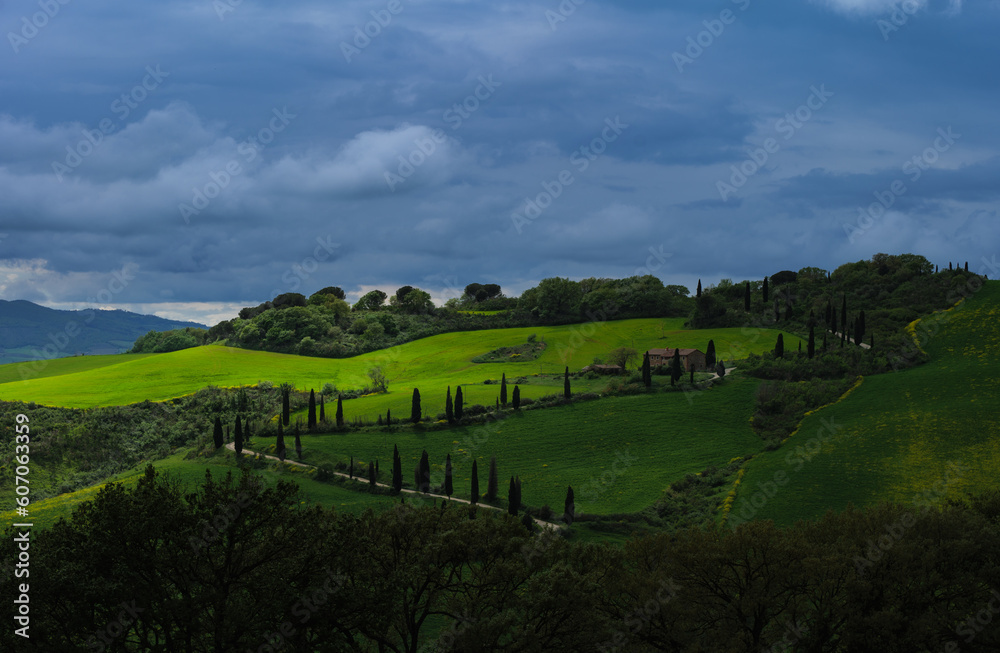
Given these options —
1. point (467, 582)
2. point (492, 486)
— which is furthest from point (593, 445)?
point (467, 582)

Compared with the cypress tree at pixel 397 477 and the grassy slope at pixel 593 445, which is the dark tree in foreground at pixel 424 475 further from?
the grassy slope at pixel 593 445

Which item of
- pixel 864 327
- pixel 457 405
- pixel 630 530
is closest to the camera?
pixel 630 530

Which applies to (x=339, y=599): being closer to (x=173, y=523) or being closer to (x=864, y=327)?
(x=173, y=523)

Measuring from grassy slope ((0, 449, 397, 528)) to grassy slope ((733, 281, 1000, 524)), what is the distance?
35.6 m

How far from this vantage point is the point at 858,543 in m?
39.1

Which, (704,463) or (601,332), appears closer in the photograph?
(704,463)

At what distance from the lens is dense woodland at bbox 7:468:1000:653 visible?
29.1 meters

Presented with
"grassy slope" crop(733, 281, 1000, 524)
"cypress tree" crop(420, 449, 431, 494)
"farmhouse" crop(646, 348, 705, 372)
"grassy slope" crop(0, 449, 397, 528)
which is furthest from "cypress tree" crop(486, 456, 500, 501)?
"farmhouse" crop(646, 348, 705, 372)

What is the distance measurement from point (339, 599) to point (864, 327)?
11124 cm

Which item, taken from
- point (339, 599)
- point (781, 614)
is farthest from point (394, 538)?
point (781, 614)

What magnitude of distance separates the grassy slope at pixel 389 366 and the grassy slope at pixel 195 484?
81.4 ft

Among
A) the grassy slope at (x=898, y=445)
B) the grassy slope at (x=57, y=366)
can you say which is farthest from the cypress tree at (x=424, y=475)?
the grassy slope at (x=57, y=366)

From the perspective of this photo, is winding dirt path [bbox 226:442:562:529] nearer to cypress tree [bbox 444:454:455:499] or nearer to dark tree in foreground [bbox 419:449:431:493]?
cypress tree [bbox 444:454:455:499]

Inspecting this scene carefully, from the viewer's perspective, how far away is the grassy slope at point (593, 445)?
254ft
